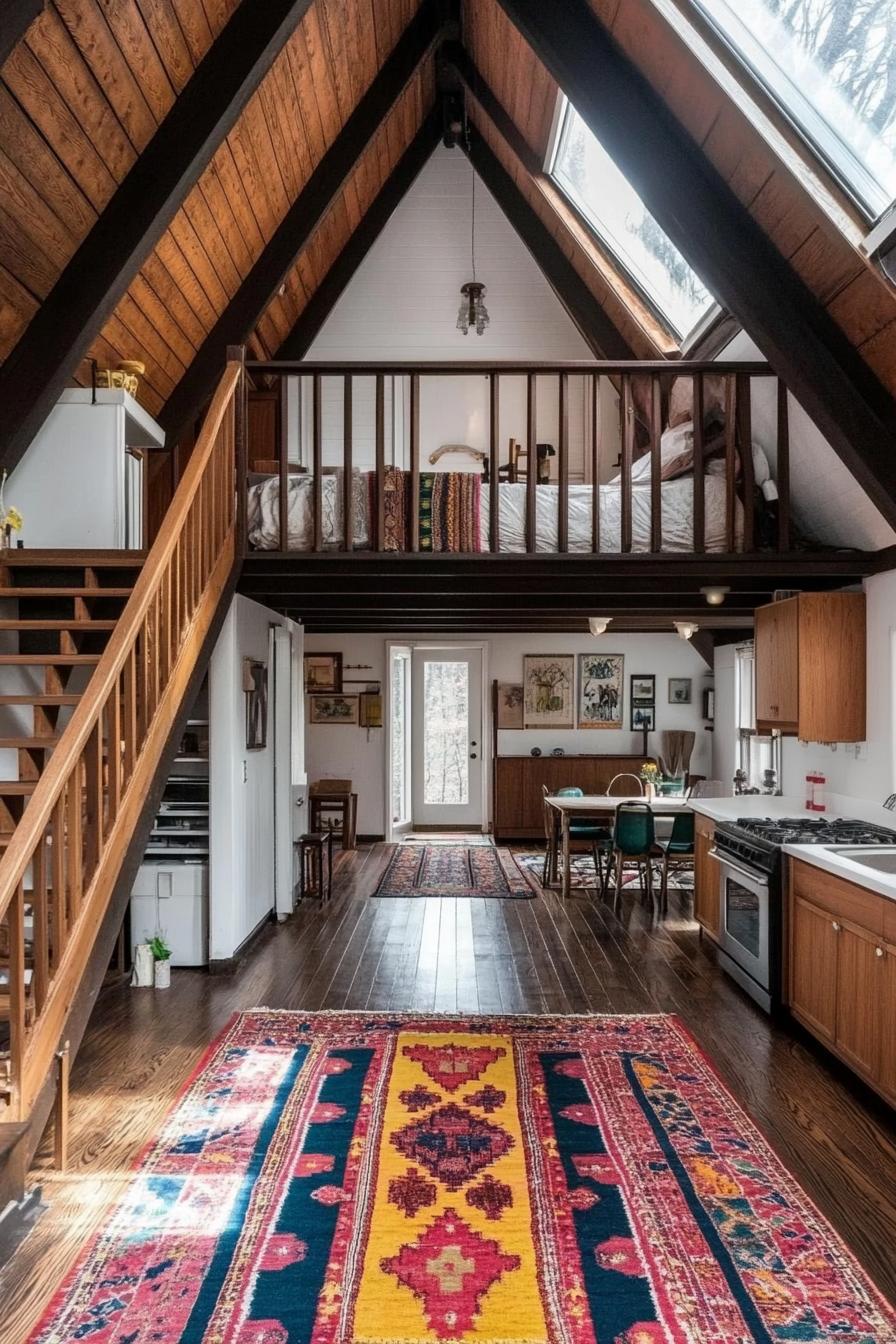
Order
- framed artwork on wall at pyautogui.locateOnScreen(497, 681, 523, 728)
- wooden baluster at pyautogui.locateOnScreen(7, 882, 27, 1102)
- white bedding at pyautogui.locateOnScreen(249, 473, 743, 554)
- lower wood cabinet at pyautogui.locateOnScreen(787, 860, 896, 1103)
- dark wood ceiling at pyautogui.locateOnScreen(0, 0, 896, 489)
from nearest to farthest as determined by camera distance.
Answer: wooden baluster at pyautogui.locateOnScreen(7, 882, 27, 1102) → lower wood cabinet at pyautogui.locateOnScreen(787, 860, 896, 1103) → dark wood ceiling at pyautogui.locateOnScreen(0, 0, 896, 489) → white bedding at pyautogui.locateOnScreen(249, 473, 743, 554) → framed artwork on wall at pyautogui.locateOnScreen(497, 681, 523, 728)

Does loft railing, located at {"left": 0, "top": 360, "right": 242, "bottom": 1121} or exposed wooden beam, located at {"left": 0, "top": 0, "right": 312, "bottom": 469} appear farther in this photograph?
exposed wooden beam, located at {"left": 0, "top": 0, "right": 312, "bottom": 469}

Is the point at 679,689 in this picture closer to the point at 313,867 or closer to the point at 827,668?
the point at 313,867

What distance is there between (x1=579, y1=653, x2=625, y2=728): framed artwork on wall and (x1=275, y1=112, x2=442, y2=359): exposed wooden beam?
450 centimetres

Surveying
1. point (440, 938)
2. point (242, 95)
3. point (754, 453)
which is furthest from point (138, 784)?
point (754, 453)

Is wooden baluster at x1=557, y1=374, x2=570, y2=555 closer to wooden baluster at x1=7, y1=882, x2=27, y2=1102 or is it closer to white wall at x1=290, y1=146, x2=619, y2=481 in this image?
wooden baluster at x1=7, y1=882, x2=27, y2=1102

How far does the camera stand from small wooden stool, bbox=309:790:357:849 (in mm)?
8891

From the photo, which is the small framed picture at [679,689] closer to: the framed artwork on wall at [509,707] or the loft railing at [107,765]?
the framed artwork on wall at [509,707]

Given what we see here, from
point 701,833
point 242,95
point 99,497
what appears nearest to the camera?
point 242,95

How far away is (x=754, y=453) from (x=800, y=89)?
2.03 meters

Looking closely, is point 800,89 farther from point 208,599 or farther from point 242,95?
point 208,599

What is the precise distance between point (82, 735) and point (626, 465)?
3127mm

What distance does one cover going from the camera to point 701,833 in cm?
585

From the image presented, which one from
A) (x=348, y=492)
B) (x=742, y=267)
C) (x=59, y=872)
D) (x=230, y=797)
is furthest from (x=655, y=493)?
(x=59, y=872)

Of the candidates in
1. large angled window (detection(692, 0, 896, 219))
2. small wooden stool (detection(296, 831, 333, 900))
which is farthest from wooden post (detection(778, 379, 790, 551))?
small wooden stool (detection(296, 831, 333, 900))
